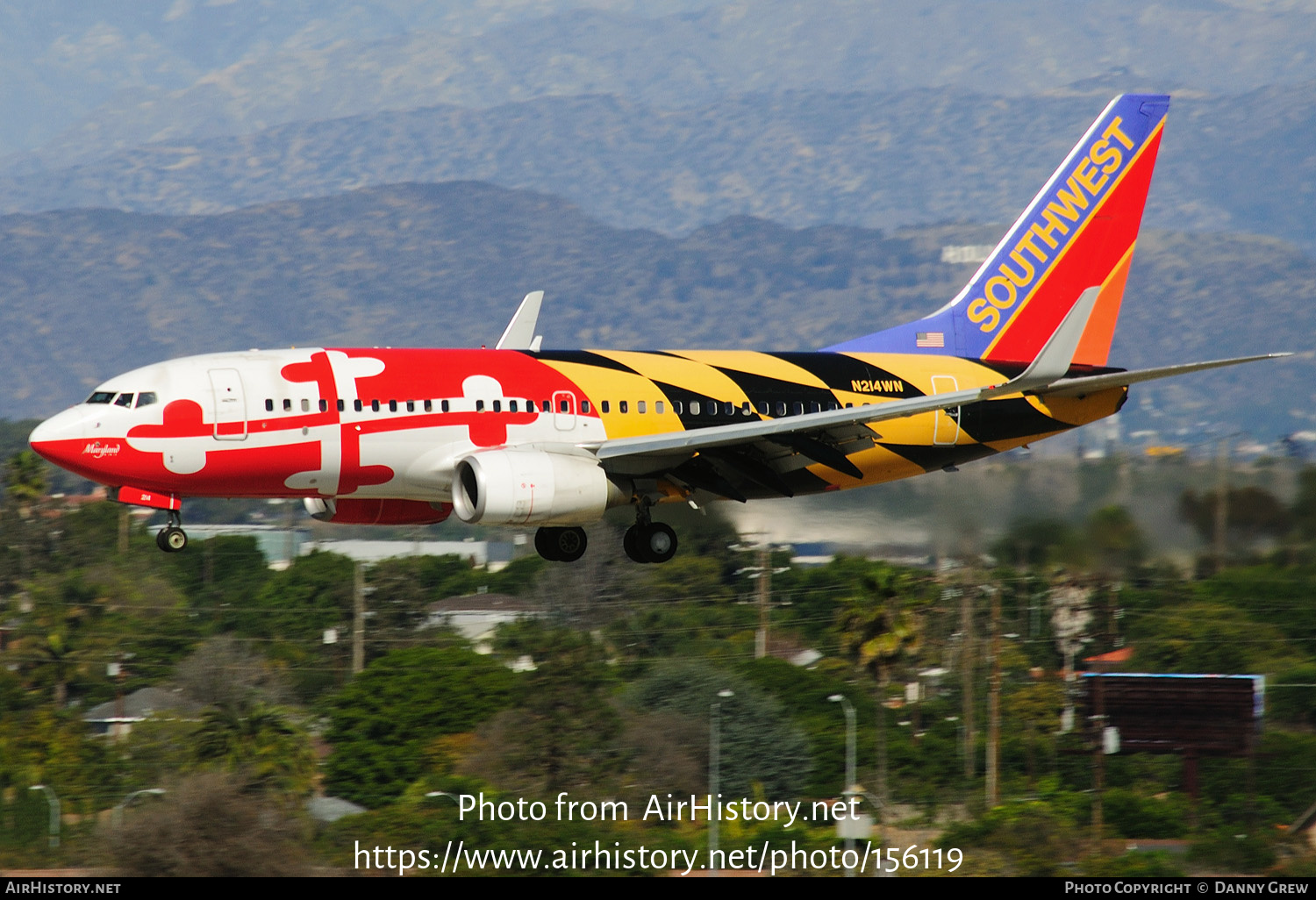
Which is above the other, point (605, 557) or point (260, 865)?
point (605, 557)

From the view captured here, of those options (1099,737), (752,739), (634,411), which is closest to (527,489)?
(634,411)

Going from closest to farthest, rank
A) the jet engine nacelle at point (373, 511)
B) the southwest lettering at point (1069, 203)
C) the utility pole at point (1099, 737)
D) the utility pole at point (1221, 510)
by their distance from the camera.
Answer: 1. the jet engine nacelle at point (373, 511)
2. the southwest lettering at point (1069, 203)
3. the utility pole at point (1221, 510)
4. the utility pole at point (1099, 737)

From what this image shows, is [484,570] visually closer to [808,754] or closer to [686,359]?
[808,754]

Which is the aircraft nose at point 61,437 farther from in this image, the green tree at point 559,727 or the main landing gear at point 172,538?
the green tree at point 559,727

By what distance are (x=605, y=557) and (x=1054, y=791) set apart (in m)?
47.5

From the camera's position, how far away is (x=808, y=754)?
261ft

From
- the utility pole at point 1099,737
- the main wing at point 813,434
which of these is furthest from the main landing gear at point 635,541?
the utility pole at point 1099,737

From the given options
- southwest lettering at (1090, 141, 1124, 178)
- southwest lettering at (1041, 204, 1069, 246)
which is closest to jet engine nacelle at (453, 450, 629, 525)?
southwest lettering at (1041, 204, 1069, 246)

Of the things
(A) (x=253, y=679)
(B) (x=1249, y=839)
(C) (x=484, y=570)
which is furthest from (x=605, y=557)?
(B) (x=1249, y=839)

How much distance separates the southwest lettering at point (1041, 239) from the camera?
43.3 meters

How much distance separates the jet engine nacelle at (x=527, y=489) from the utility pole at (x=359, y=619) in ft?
184

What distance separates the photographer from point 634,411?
37.4 metres

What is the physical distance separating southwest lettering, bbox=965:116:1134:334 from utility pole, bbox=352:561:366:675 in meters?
54.3

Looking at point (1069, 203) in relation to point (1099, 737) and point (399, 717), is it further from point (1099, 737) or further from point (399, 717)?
point (399, 717)
